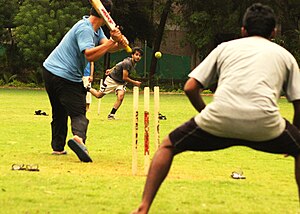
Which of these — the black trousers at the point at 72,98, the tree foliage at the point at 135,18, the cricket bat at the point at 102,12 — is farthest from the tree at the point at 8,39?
the cricket bat at the point at 102,12

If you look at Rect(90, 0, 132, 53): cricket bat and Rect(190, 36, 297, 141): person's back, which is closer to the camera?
Rect(190, 36, 297, 141): person's back

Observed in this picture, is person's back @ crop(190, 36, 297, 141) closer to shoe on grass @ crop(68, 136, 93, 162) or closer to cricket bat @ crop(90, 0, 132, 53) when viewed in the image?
cricket bat @ crop(90, 0, 132, 53)

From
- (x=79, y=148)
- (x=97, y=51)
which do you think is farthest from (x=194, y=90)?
(x=79, y=148)

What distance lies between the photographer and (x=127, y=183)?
9734 mm

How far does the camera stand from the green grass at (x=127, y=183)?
8.21m

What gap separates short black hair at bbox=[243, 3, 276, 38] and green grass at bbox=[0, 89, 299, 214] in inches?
69.3

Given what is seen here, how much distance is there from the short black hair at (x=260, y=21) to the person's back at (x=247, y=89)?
0.11m

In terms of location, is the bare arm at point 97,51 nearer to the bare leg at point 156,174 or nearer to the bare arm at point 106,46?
the bare arm at point 106,46

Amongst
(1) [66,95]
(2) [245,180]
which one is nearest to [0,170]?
(1) [66,95]

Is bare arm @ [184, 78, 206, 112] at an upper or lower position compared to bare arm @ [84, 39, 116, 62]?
upper

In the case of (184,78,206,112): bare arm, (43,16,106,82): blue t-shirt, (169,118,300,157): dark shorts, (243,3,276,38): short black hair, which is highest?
(243,3,276,38): short black hair

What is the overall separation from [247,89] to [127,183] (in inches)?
126

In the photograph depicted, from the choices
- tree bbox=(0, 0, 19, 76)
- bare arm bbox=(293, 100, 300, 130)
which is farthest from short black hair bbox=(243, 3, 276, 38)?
tree bbox=(0, 0, 19, 76)

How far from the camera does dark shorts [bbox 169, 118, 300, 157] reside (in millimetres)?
7023
